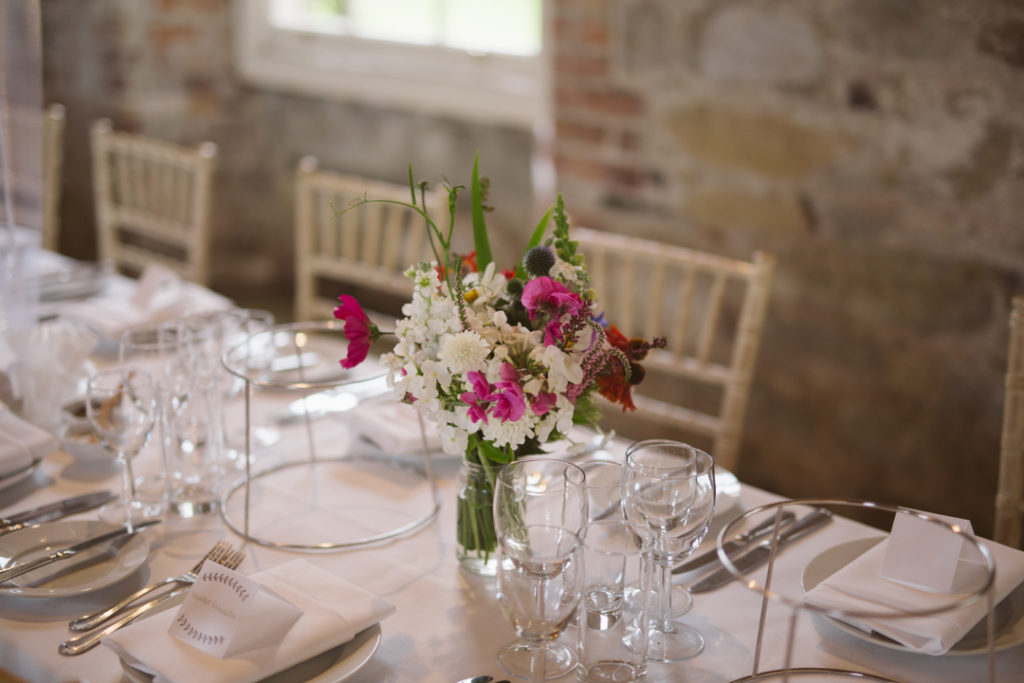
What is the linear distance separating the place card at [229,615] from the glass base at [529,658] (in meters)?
0.21

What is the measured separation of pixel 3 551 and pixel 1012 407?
1.37 meters

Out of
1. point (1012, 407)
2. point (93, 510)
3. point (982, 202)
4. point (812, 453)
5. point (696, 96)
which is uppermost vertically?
point (696, 96)

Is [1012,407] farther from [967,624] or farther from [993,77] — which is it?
[993,77]

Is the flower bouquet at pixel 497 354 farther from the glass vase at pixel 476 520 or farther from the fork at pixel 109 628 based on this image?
the fork at pixel 109 628

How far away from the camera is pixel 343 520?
1321 mm

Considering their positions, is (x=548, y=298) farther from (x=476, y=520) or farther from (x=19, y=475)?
(x=19, y=475)

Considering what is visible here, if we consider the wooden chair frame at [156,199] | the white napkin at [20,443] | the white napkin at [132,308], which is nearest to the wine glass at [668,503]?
the white napkin at [20,443]

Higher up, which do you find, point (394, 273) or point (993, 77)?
point (993, 77)

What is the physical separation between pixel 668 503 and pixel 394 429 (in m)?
0.61

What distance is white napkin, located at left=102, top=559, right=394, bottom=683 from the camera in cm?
94

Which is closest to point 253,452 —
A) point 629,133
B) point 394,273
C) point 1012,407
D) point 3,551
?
point 3,551

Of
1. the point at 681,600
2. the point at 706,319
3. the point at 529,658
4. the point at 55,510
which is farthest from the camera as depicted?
the point at 706,319

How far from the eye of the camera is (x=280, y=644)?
38.3 inches

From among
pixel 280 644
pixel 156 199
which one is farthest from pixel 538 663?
pixel 156 199
